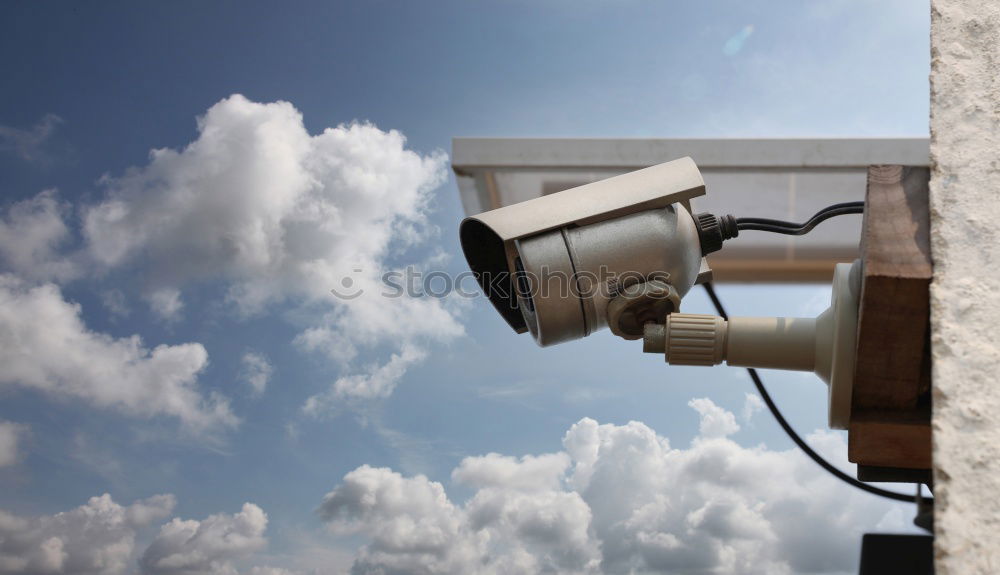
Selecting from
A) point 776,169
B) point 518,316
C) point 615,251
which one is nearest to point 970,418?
point 615,251

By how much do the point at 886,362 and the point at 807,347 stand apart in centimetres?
17

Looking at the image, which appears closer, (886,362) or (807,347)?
(886,362)

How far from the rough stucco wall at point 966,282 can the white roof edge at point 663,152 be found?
4.08 feet

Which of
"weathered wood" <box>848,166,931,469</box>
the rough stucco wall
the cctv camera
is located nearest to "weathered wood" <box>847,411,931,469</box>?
"weathered wood" <box>848,166,931,469</box>

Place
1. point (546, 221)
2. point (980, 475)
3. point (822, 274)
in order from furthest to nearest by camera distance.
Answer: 1. point (822, 274)
2. point (546, 221)
3. point (980, 475)

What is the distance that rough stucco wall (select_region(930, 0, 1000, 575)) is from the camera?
23.7 inches

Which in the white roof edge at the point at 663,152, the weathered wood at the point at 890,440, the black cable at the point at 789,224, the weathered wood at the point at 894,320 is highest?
the white roof edge at the point at 663,152

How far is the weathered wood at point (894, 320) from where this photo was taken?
2.28ft

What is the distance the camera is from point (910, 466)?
0.88m

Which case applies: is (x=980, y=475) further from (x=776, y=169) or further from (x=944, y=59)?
(x=776, y=169)

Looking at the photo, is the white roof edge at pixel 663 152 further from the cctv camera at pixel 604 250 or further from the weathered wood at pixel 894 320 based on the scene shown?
the weathered wood at pixel 894 320

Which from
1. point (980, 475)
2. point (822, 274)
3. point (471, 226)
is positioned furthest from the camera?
point (822, 274)

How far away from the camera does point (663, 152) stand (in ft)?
6.64

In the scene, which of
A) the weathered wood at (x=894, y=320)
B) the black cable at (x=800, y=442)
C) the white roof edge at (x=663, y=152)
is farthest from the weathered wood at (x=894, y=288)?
the white roof edge at (x=663, y=152)
